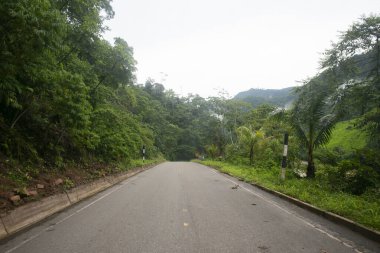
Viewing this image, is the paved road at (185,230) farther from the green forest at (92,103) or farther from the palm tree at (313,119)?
the palm tree at (313,119)

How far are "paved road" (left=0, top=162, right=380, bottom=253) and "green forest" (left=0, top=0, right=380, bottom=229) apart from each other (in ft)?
4.42

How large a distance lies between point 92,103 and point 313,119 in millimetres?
10949

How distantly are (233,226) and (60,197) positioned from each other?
179 inches

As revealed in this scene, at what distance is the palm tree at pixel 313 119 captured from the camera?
47.1 feet

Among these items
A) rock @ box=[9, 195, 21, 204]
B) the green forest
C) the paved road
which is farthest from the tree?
rock @ box=[9, 195, 21, 204]

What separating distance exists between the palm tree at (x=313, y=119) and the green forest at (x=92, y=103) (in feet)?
0.16

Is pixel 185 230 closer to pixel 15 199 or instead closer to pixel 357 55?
pixel 15 199

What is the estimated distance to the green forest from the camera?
6453 millimetres

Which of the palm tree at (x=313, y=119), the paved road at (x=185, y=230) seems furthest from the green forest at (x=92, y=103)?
the paved road at (x=185, y=230)

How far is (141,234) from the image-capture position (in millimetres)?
5215

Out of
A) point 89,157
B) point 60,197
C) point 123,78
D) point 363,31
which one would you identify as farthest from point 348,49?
point 60,197

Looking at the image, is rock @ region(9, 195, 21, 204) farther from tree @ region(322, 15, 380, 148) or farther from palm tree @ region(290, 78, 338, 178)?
tree @ region(322, 15, 380, 148)

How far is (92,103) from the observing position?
604 inches

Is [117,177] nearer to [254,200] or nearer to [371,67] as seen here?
[254,200]
